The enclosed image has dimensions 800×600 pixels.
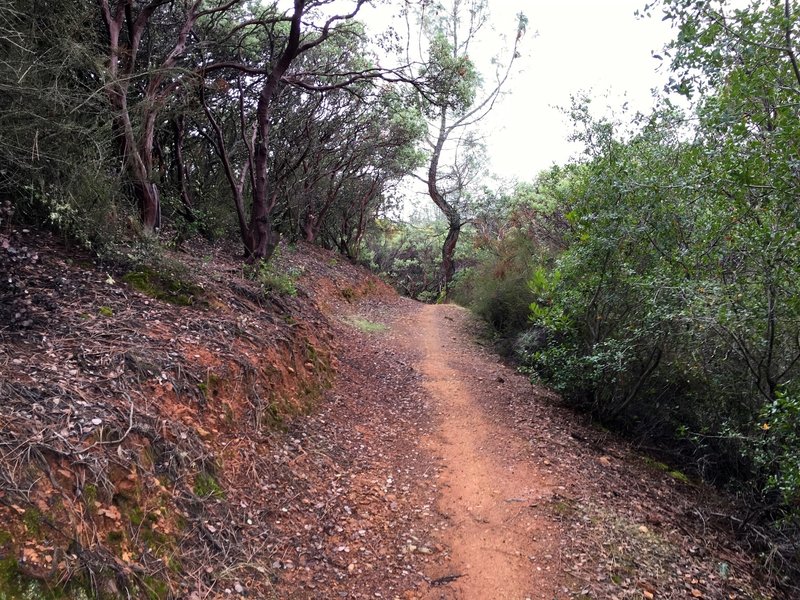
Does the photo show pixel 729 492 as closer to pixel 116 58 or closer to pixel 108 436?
pixel 108 436

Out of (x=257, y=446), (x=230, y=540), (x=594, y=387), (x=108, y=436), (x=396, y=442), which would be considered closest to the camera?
(x=108, y=436)

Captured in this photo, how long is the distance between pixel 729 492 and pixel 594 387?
2.14m

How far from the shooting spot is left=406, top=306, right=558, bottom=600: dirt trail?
3.95 meters

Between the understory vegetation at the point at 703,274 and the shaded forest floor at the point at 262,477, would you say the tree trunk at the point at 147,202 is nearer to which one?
the shaded forest floor at the point at 262,477

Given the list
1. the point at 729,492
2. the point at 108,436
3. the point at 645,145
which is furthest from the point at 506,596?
the point at 645,145

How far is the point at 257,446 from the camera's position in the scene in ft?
15.4

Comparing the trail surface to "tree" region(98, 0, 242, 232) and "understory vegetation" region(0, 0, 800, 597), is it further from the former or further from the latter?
"tree" region(98, 0, 242, 232)

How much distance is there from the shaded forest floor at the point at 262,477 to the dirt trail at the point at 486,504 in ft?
0.07

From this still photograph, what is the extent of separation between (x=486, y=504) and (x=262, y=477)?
7.64 feet

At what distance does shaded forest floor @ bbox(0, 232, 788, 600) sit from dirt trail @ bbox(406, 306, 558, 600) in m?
0.02

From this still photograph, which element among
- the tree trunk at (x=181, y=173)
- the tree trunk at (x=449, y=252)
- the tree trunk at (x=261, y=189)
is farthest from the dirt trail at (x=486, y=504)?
the tree trunk at (x=449, y=252)

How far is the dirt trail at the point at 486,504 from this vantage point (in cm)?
395

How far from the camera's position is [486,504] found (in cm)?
497

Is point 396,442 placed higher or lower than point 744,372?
lower
